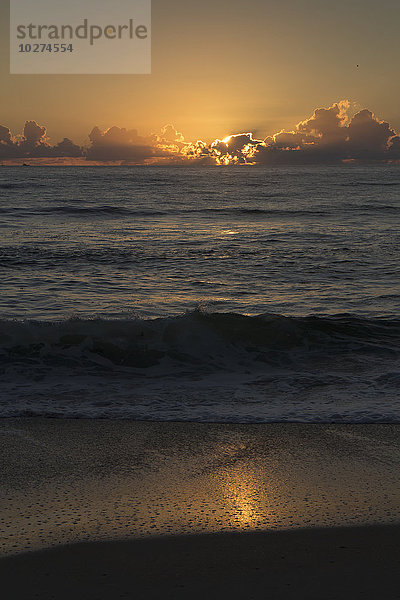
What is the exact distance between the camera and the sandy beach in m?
2.97

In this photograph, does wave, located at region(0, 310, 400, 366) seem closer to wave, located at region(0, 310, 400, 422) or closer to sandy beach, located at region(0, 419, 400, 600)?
wave, located at region(0, 310, 400, 422)

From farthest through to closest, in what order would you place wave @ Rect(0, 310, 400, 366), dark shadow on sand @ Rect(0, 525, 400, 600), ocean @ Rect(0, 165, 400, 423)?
wave @ Rect(0, 310, 400, 366), ocean @ Rect(0, 165, 400, 423), dark shadow on sand @ Rect(0, 525, 400, 600)

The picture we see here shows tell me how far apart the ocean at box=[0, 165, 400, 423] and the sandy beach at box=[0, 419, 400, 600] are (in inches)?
30.4

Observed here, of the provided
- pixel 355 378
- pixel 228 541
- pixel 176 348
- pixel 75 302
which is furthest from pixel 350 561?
pixel 75 302

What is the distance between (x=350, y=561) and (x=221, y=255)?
14.6 m

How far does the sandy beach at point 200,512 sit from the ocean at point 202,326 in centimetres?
77

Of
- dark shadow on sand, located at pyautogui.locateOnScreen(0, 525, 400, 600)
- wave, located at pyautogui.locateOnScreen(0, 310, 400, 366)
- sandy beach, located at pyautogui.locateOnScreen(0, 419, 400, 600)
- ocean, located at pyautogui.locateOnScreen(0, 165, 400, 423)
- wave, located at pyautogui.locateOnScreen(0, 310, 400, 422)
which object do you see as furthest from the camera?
wave, located at pyautogui.locateOnScreen(0, 310, 400, 366)

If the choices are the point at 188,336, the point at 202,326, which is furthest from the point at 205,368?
the point at 202,326

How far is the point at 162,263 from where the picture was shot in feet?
52.8

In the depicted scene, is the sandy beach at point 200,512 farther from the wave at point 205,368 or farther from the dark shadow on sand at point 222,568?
the wave at point 205,368

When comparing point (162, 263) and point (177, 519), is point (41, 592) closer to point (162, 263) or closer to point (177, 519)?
point (177, 519)

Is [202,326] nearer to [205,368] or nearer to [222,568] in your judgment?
[205,368]

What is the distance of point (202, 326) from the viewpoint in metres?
9.05

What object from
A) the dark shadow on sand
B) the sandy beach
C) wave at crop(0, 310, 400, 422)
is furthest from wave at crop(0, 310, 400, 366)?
the dark shadow on sand
